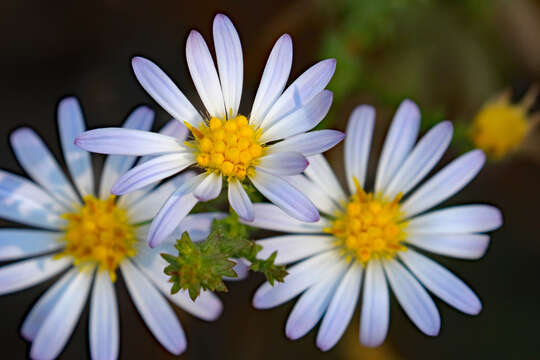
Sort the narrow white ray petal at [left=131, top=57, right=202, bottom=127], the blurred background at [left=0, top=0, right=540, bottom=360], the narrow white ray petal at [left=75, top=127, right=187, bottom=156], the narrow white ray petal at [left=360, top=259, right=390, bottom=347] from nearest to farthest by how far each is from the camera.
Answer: the narrow white ray petal at [left=75, top=127, right=187, bottom=156]
the narrow white ray petal at [left=131, top=57, right=202, bottom=127]
the narrow white ray petal at [left=360, top=259, right=390, bottom=347]
the blurred background at [left=0, top=0, right=540, bottom=360]

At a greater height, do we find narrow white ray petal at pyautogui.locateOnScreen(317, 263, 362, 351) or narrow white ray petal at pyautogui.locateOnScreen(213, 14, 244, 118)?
narrow white ray petal at pyautogui.locateOnScreen(213, 14, 244, 118)

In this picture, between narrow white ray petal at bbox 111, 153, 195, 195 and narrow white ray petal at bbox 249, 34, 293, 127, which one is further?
narrow white ray petal at bbox 249, 34, 293, 127

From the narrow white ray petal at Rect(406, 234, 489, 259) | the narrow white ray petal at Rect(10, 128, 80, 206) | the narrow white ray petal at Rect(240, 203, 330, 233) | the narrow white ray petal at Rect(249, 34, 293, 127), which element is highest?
the narrow white ray petal at Rect(10, 128, 80, 206)

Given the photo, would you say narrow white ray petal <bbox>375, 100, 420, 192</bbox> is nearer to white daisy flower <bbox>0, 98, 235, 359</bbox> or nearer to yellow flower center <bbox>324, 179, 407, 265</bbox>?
yellow flower center <bbox>324, 179, 407, 265</bbox>

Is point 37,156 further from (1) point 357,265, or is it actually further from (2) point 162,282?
(1) point 357,265

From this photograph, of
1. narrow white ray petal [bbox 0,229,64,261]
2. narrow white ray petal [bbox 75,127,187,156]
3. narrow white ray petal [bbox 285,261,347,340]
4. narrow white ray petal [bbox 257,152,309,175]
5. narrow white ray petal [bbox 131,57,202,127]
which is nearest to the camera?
narrow white ray petal [bbox 257,152,309,175]

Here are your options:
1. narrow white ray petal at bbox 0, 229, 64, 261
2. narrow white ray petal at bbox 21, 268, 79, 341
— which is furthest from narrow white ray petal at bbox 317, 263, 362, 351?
narrow white ray petal at bbox 0, 229, 64, 261

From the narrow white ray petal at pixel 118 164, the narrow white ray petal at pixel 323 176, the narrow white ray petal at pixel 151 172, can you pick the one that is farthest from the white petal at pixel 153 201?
the narrow white ray petal at pixel 323 176
